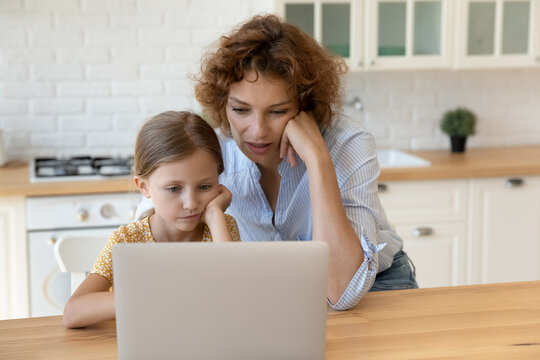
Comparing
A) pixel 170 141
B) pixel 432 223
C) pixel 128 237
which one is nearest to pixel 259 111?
pixel 170 141

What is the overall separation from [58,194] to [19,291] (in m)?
0.44

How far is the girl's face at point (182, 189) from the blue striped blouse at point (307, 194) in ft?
1.16

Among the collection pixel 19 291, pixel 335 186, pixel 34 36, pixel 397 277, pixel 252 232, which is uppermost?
pixel 34 36

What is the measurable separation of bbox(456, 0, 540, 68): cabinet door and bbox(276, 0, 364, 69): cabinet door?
503mm

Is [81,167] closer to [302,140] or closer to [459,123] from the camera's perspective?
[302,140]

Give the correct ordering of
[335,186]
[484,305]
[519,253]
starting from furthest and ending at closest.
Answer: [519,253] < [335,186] < [484,305]

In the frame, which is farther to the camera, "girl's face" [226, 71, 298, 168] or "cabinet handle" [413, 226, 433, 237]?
"cabinet handle" [413, 226, 433, 237]

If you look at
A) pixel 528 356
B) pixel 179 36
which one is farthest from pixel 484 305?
pixel 179 36

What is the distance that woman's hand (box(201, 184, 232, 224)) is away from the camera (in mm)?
1528

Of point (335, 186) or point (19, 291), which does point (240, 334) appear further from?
point (19, 291)

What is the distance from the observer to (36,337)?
1259 millimetres

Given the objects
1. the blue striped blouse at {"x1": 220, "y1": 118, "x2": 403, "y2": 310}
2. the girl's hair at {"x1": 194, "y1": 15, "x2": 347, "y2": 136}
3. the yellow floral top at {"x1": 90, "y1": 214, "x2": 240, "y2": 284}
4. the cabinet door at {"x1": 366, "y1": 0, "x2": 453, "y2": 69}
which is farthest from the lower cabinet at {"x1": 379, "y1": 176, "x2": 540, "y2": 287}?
the yellow floral top at {"x1": 90, "y1": 214, "x2": 240, "y2": 284}

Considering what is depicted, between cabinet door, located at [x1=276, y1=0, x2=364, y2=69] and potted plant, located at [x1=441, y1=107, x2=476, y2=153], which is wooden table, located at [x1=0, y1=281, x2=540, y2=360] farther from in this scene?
potted plant, located at [x1=441, y1=107, x2=476, y2=153]

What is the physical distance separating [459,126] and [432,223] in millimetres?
658
